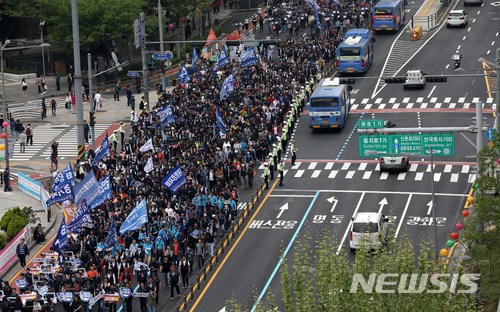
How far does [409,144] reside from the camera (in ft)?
206

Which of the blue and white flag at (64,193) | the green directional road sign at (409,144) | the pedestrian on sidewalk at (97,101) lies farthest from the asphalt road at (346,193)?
the pedestrian on sidewalk at (97,101)

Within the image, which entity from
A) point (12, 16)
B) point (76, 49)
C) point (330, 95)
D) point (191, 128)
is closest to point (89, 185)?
point (76, 49)

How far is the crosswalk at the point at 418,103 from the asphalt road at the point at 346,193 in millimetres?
68

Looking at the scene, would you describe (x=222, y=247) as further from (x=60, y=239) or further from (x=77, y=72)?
(x=77, y=72)

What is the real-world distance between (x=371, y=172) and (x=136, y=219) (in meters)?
19.3

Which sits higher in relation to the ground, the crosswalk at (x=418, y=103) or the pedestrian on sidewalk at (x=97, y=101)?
the crosswalk at (x=418, y=103)

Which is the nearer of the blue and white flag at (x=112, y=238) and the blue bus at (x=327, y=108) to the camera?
the blue and white flag at (x=112, y=238)

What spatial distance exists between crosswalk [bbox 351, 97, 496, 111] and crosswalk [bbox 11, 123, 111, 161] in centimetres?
1837

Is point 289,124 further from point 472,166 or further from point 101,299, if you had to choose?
point 101,299

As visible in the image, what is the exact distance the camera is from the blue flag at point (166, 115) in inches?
3024

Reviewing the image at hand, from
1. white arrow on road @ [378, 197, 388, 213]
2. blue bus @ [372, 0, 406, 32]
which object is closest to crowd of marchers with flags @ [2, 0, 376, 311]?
white arrow on road @ [378, 197, 388, 213]

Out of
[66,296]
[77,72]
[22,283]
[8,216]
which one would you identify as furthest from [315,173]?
[22,283]
